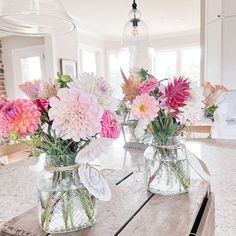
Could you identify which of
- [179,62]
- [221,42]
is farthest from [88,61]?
[221,42]

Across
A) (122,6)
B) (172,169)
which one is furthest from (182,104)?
(122,6)

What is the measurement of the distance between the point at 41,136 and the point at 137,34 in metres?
2.39

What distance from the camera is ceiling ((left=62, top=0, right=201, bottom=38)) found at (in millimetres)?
4094

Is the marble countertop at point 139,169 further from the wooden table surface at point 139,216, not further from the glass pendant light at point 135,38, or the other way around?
the glass pendant light at point 135,38

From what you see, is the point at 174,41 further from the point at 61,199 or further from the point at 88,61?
the point at 61,199

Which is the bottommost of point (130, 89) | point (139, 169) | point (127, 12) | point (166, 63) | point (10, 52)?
point (139, 169)

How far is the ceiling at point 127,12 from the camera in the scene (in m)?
4.09

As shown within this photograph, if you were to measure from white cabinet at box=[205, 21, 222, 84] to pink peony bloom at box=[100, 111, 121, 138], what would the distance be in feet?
8.31

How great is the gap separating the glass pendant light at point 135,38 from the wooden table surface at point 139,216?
6.47 ft

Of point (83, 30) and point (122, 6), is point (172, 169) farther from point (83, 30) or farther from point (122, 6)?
point (83, 30)

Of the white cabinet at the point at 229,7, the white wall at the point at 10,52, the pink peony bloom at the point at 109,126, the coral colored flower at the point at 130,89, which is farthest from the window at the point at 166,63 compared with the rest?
the pink peony bloom at the point at 109,126

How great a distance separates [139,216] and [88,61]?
623cm

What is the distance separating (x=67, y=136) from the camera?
61 centimetres

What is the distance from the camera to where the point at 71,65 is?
4.88 meters
